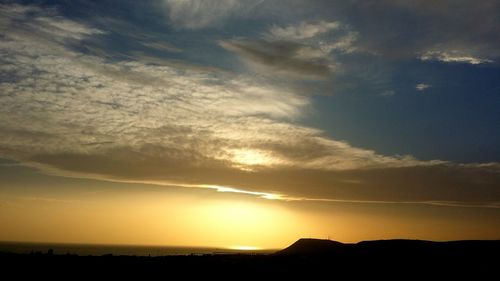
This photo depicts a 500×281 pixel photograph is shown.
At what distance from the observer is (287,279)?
54.9 meters

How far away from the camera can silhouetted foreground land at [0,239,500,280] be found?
51781 millimetres

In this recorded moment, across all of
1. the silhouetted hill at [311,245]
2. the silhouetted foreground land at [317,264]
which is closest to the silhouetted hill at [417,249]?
the silhouetted foreground land at [317,264]

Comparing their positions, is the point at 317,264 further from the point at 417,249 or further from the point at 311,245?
the point at 311,245

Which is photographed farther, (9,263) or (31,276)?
(9,263)

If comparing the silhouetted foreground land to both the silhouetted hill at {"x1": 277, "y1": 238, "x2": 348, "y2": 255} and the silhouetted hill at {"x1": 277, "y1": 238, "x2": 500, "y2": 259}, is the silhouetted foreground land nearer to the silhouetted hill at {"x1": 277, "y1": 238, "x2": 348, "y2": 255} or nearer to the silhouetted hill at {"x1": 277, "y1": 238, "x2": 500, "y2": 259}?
the silhouetted hill at {"x1": 277, "y1": 238, "x2": 500, "y2": 259}

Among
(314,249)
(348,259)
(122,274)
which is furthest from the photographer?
(314,249)

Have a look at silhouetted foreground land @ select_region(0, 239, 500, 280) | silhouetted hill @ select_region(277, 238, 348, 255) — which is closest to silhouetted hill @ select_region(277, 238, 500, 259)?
silhouetted foreground land @ select_region(0, 239, 500, 280)

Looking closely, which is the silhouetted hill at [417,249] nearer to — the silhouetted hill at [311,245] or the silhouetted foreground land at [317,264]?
the silhouetted foreground land at [317,264]

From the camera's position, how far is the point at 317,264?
66188 mm

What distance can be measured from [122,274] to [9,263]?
532 inches

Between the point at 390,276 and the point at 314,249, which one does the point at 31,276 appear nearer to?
the point at 390,276

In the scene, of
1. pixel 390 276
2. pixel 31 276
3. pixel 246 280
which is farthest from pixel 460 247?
pixel 31 276

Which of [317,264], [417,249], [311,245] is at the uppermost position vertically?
[311,245]

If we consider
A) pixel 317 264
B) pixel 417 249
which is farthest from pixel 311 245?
pixel 317 264
